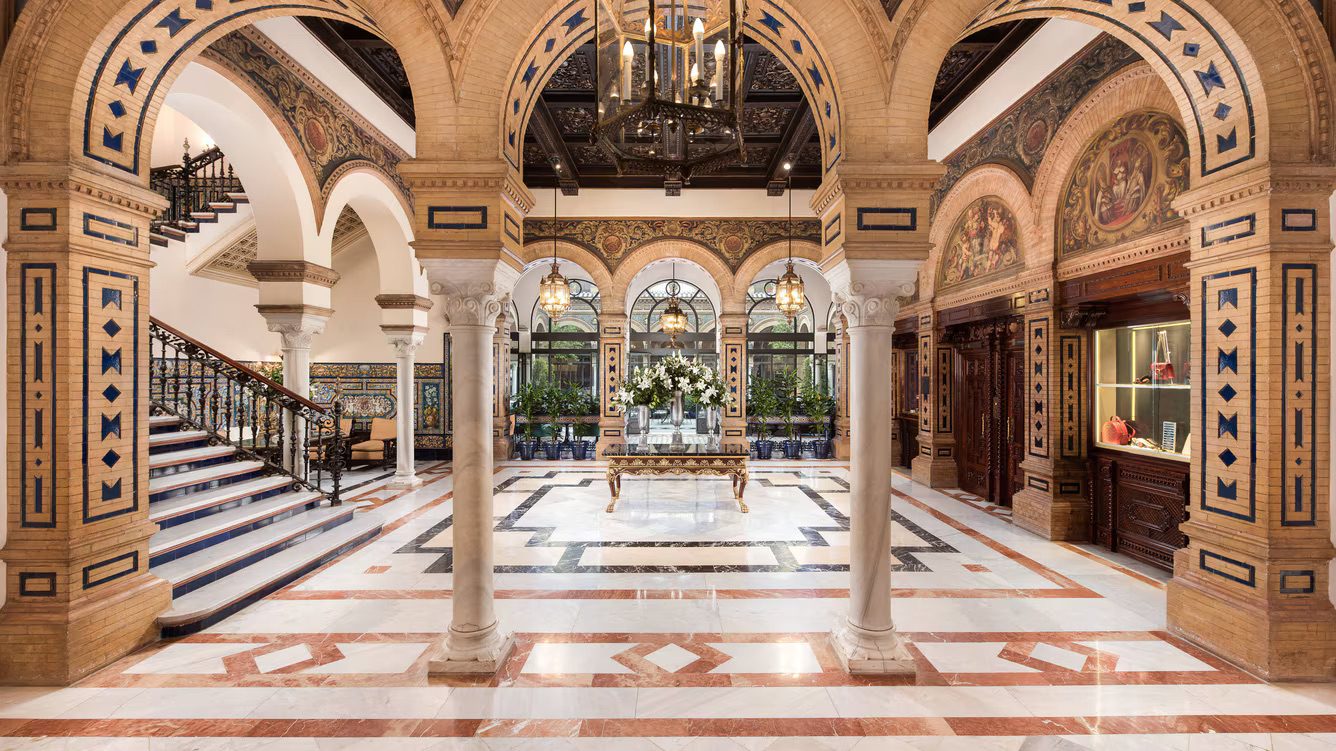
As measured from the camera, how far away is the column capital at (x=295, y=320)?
659 cm

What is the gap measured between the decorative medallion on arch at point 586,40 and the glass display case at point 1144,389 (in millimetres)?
4085

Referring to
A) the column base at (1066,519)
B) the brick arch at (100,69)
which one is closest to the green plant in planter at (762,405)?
the column base at (1066,519)

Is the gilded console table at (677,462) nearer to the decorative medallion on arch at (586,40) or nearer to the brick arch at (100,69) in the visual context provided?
the decorative medallion on arch at (586,40)

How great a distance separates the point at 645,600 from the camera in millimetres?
4430

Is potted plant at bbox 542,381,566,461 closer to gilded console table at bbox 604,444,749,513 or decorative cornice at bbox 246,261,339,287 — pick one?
gilded console table at bbox 604,444,749,513

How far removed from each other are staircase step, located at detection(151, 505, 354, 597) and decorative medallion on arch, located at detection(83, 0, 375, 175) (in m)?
3.06

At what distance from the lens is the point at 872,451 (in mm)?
3465

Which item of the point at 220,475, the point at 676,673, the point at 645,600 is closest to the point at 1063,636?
the point at 676,673

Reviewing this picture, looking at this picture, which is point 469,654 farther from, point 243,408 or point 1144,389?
point 1144,389

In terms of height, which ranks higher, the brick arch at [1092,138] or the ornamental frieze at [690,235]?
the ornamental frieze at [690,235]

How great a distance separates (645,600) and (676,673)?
3.65 ft

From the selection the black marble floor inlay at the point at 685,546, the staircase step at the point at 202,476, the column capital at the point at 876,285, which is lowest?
the black marble floor inlay at the point at 685,546

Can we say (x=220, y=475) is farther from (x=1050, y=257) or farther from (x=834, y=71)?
(x=1050, y=257)

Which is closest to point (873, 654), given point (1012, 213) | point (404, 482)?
point (1012, 213)
